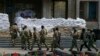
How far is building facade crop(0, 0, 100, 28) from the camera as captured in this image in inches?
1860

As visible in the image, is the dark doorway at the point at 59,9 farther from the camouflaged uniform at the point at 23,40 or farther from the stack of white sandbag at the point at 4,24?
the camouflaged uniform at the point at 23,40

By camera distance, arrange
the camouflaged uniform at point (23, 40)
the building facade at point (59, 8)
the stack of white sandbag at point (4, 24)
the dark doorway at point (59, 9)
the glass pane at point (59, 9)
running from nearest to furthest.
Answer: the camouflaged uniform at point (23, 40)
the stack of white sandbag at point (4, 24)
the building facade at point (59, 8)
the dark doorway at point (59, 9)
the glass pane at point (59, 9)

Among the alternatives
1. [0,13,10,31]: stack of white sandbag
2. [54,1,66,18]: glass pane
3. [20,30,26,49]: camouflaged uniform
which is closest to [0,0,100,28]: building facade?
[54,1,66,18]: glass pane

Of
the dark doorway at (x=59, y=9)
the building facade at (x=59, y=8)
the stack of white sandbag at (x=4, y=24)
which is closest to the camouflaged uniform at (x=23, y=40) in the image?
the stack of white sandbag at (x=4, y=24)

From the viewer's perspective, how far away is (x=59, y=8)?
49844 mm

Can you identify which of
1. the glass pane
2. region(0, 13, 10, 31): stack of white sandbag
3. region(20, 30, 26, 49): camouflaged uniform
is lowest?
region(20, 30, 26, 49): camouflaged uniform

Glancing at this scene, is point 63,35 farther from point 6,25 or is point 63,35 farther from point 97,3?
point 97,3

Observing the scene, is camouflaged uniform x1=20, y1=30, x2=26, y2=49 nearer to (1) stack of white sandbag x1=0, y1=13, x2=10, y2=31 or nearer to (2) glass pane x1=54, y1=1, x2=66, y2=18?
(1) stack of white sandbag x1=0, y1=13, x2=10, y2=31

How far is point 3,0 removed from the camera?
48.6 m

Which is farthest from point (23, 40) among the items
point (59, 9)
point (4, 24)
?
point (59, 9)

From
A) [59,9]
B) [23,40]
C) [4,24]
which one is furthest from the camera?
[59,9]

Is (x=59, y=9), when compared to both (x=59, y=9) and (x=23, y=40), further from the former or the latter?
(x=23, y=40)

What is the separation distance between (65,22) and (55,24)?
2.83 ft

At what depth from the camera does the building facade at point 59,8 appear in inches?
1860
